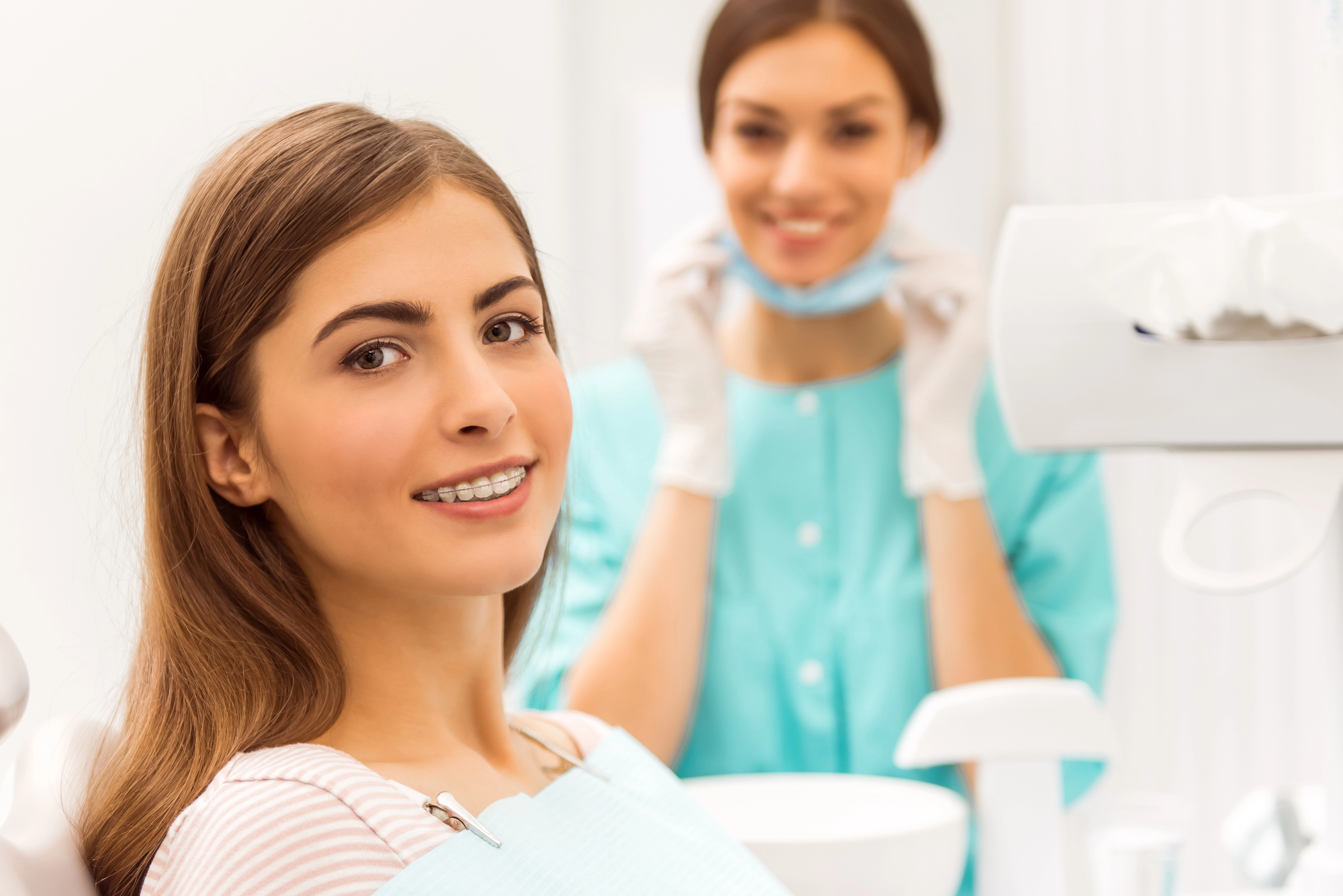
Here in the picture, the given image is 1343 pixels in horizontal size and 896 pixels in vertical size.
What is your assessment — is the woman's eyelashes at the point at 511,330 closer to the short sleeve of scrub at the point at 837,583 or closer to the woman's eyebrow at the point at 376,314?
the woman's eyebrow at the point at 376,314

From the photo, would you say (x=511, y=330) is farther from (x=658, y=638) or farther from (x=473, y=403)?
(x=658, y=638)

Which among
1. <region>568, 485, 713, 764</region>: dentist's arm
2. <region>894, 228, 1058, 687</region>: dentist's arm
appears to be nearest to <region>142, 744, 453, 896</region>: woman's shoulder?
<region>568, 485, 713, 764</region>: dentist's arm

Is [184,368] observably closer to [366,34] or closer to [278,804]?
[278,804]

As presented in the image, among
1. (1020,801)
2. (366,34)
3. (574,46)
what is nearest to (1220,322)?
(1020,801)

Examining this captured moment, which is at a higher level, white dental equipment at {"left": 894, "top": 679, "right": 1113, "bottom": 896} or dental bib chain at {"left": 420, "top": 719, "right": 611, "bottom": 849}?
dental bib chain at {"left": 420, "top": 719, "right": 611, "bottom": 849}

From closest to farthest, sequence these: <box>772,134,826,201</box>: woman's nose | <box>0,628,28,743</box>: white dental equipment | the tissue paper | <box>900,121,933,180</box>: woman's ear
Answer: <box>0,628,28,743</box>: white dental equipment < the tissue paper < <box>772,134,826,201</box>: woman's nose < <box>900,121,933,180</box>: woman's ear

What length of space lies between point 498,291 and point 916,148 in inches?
38.5

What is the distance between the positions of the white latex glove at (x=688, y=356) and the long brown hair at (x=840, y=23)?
0.16 metres

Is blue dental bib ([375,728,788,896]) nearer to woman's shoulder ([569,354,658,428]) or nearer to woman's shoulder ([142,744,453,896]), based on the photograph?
woman's shoulder ([142,744,453,896])

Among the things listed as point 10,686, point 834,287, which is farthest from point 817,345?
point 10,686

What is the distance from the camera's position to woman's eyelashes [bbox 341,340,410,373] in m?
0.61

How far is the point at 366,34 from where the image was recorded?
4.73ft

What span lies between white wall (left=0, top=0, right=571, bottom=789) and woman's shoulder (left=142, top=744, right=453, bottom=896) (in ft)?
0.71

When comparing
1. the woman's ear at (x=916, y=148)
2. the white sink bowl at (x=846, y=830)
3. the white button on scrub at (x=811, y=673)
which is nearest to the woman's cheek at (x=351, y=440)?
the white sink bowl at (x=846, y=830)
